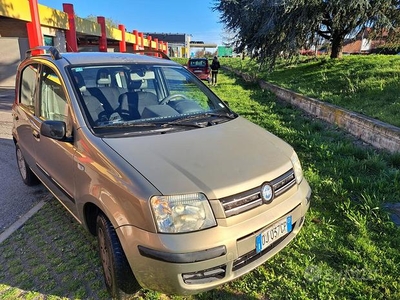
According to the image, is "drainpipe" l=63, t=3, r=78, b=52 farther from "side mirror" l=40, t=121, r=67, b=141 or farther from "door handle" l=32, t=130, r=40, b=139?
"side mirror" l=40, t=121, r=67, b=141

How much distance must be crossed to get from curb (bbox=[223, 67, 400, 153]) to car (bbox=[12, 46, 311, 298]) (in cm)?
327

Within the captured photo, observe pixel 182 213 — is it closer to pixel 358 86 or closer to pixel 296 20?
pixel 358 86

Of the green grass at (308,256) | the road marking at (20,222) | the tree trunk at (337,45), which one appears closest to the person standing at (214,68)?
the tree trunk at (337,45)

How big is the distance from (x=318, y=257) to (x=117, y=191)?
1891mm

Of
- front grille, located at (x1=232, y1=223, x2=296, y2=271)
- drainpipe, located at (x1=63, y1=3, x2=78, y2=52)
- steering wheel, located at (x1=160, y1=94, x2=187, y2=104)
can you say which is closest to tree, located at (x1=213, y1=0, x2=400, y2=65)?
drainpipe, located at (x1=63, y1=3, x2=78, y2=52)

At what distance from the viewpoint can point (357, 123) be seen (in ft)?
19.0

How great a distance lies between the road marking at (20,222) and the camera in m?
3.03

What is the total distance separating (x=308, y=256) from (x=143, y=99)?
2128 millimetres

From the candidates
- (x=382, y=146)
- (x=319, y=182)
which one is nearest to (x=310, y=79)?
(x=382, y=146)

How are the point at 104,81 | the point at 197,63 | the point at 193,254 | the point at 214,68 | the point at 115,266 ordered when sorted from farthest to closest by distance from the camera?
the point at 197,63
the point at 214,68
the point at 104,81
the point at 115,266
the point at 193,254

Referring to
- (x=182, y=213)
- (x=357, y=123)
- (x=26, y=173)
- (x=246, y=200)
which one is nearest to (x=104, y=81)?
(x=182, y=213)

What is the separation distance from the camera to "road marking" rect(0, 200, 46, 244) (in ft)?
9.95

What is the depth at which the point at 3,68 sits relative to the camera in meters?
16.8

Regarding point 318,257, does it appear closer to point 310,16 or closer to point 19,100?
point 19,100
